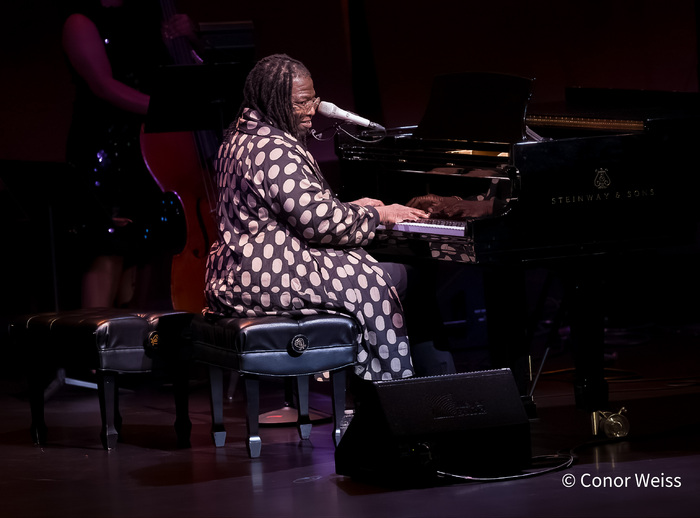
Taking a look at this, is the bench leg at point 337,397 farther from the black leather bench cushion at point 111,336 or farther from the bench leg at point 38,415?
the bench leg at point 38,415

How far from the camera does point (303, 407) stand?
456cm

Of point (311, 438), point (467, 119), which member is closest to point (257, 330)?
point (311, 438)

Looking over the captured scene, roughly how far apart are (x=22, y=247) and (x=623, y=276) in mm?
3652

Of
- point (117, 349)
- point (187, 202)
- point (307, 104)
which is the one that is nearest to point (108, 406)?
point (117, 349)

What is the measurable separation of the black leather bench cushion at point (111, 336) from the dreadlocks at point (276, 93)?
0.86 metres

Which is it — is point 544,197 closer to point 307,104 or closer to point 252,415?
point 307,104

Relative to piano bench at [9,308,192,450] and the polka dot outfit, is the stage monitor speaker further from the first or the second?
piano bench at [9,308,192,450]

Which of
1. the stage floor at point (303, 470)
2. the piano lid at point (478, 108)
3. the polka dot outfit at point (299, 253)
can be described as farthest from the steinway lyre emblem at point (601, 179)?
the stage floor at point (303, 470)

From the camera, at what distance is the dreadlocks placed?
4305mm

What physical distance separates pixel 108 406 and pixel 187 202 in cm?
130

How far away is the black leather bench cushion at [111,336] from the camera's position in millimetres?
4434

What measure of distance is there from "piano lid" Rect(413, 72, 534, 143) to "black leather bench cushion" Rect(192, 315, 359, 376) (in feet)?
2.82

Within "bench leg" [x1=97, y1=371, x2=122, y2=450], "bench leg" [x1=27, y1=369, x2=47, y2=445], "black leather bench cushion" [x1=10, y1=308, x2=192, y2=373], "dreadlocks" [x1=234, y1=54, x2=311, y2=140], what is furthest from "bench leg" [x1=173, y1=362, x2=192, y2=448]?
"dreadlocks" [x1=234, y1=54, x2=311, y2=140]

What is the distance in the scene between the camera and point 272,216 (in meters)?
4.20
